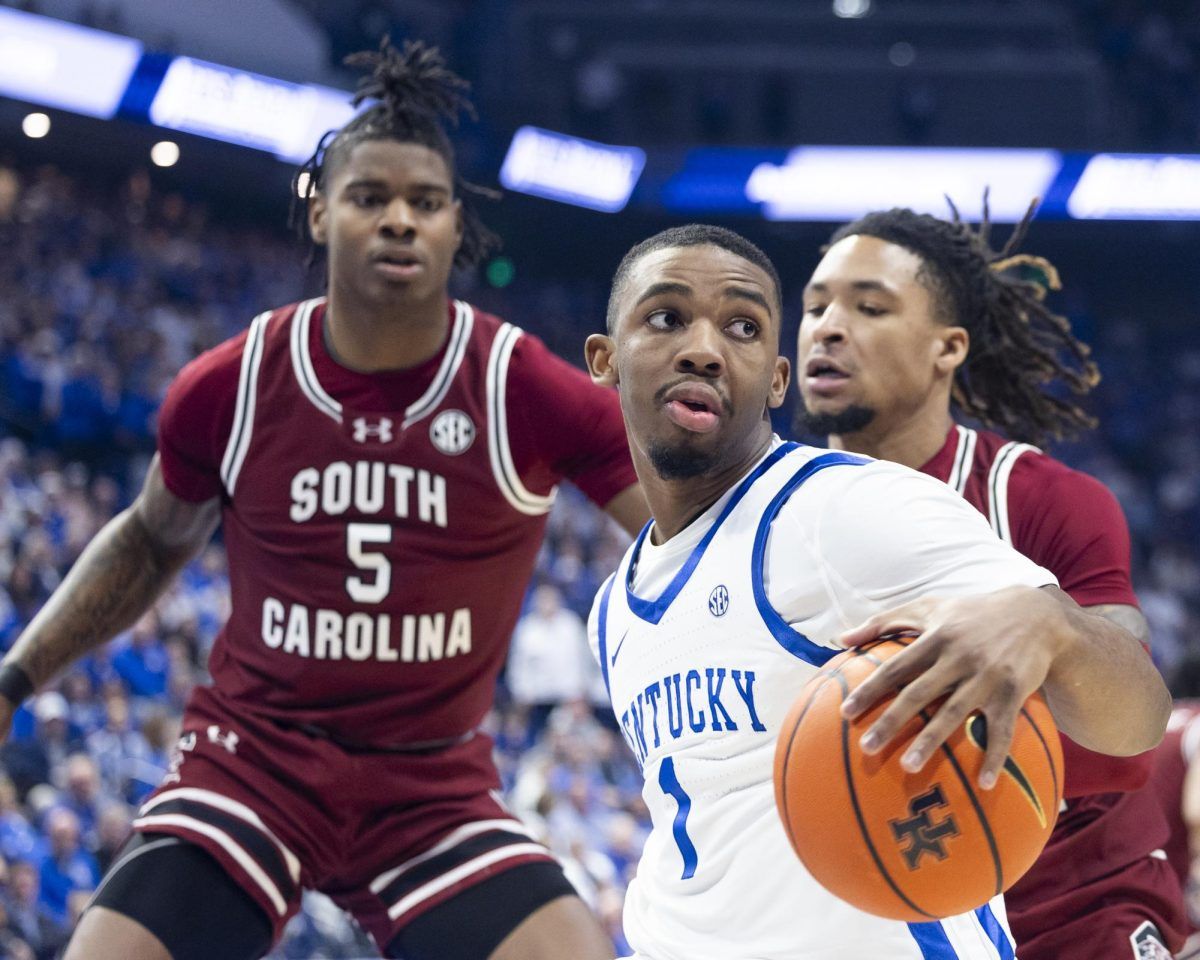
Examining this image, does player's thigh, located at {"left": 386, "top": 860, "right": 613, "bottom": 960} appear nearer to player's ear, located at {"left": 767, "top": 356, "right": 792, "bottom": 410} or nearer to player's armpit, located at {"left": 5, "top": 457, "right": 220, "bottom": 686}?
player's armpit, located at {"left": 5, "top": 457, "right": 220, "bottom": 686}

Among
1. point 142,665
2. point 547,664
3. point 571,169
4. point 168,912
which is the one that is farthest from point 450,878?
point 571,169

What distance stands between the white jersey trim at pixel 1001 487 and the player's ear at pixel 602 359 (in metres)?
0.79

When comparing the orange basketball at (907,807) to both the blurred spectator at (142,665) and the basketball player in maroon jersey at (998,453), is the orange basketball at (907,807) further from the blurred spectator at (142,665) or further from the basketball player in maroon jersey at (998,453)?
the blurred spectator at (142,665)

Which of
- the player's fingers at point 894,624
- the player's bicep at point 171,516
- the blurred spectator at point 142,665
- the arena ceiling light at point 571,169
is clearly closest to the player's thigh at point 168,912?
the player's bicep at point 171,516

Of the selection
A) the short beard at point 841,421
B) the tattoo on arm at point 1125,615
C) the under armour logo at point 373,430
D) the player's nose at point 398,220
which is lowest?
the tattoo on arm at point 1125,615

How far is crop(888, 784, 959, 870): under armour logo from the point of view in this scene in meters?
1.73

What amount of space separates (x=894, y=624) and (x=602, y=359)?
102 cm

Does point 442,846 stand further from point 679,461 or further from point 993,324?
point 993,324

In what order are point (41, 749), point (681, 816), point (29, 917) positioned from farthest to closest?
point (41, 749)
point (29, 917)
point (681, 816)

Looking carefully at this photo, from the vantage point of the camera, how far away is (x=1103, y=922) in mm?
2900

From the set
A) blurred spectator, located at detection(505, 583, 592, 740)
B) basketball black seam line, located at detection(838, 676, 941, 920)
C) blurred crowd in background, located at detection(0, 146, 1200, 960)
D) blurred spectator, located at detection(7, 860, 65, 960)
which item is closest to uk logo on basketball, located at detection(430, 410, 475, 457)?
basketball black seam line, located at detection(838, 676, 941, 920)

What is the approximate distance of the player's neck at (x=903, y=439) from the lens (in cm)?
314

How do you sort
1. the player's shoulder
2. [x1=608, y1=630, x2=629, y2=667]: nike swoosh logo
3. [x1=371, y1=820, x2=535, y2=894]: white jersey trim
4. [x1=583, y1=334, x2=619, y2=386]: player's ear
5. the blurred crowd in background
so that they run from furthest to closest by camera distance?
the blurred crowd in background
the player's shoulder
[x1=371, y1=820, x2=535, y2=894]: white jersey trim
[x1=583, y1=334, x2=619, y2=386]: player's ear
[x1=608, y1=630, x2=629, y2=667]: nike swoosh logo

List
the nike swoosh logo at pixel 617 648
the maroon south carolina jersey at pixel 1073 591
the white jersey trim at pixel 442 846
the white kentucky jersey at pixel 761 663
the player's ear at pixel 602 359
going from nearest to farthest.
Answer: the white kentucky jersey at pixel 761 663, the nike swoosh logo at pixel 617 648, the player's ear at pixel 602 359, the maroon south carolina jersey at pixel 1073 591, the white jersey trim at pixel 442 846
